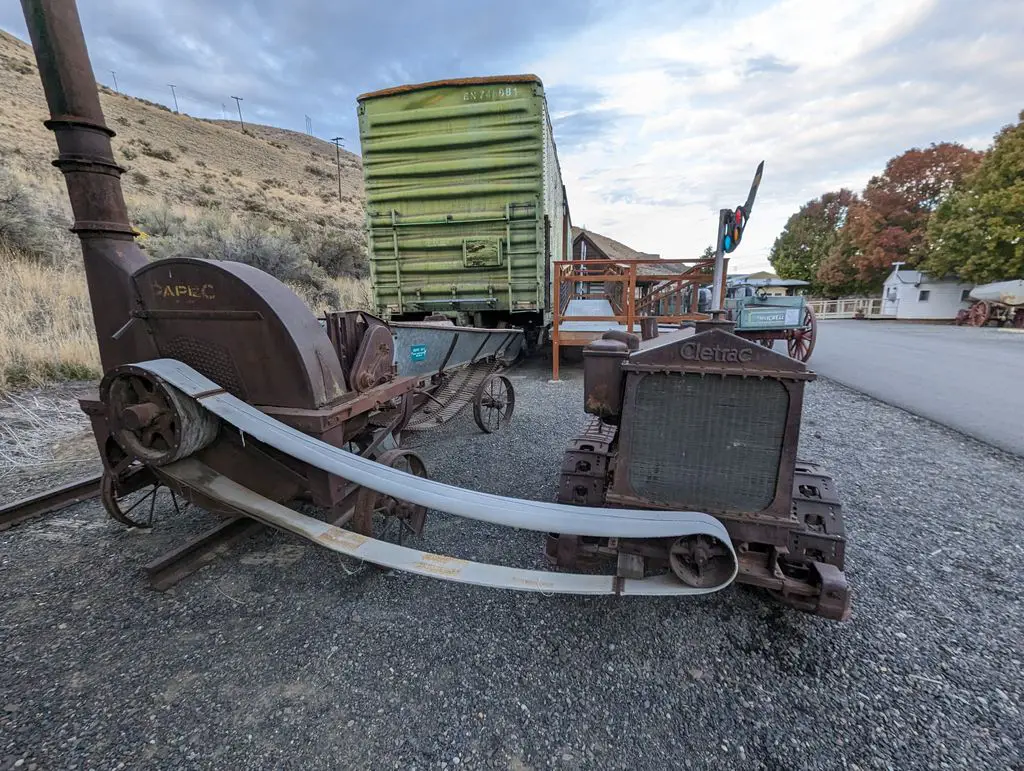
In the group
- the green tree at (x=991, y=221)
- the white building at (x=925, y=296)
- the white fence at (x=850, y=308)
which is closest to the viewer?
the green tree at (x=991, y=221)

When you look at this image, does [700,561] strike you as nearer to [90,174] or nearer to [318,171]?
[90,174]

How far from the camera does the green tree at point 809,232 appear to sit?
4769 centimetres

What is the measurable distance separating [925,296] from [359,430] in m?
37.1

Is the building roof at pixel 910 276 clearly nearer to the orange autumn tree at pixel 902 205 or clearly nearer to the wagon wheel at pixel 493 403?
the orange autumn tree at pixel 902 205

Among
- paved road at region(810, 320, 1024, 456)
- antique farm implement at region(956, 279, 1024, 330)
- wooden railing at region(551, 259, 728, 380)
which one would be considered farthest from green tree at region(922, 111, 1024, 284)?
wooden railing at region(551, 259, 728, 380)

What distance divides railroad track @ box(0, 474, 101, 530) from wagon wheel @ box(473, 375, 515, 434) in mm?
3267

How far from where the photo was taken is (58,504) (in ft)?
10.6

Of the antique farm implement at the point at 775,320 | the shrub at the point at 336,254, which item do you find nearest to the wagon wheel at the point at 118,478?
the antique farm implement at the point at 775,320

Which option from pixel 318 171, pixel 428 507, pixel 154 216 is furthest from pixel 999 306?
pixel 318 171

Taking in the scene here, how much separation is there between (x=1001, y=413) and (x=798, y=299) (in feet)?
13.2

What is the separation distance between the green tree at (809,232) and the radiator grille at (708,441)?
177 ft

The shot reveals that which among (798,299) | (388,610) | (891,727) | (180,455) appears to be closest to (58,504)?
(180,455)

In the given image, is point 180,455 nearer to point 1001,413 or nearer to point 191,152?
point 1001,413

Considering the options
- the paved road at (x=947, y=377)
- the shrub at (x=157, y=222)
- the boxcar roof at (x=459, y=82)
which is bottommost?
the paved road at (x=947, y=377)
